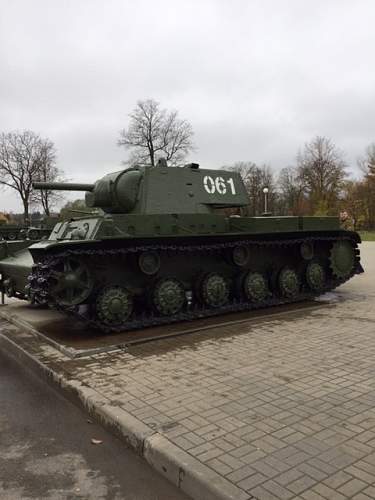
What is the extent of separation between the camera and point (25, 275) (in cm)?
926

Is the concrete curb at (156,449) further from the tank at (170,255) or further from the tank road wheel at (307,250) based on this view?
→ the tank road wheel at (307,250)

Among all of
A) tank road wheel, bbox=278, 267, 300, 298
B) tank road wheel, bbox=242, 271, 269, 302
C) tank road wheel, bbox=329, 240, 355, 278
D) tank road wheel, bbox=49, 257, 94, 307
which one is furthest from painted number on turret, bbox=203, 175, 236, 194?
tank road wheel, bbox=49, 257, 94, 307

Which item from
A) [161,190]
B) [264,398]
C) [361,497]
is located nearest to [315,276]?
[161,190]

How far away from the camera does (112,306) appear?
A: 25.7ft

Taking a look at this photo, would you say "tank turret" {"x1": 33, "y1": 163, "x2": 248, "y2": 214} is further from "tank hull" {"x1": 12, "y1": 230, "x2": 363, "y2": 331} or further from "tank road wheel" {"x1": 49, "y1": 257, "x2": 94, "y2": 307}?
"tank road wheel" {"x1": 49, "y1": 257, "x2": 94, "y2": 307}

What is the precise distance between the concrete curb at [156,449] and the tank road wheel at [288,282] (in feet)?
18.8

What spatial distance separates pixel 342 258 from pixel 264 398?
286 inches

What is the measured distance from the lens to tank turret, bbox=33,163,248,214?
9.01m

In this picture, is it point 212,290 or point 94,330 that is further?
point 212,290

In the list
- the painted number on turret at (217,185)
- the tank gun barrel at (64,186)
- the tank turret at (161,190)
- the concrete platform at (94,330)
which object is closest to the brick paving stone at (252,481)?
the concrete platform at (94,330)

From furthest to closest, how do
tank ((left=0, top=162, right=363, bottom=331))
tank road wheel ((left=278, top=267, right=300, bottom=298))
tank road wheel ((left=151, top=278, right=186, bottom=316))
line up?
tank road wheel ((left=278, top=267, right=300, bottom=298)) → tank road wheel ((left=151, top=278, right=186, bottom=316)) → tank ((left=0, top=162, right=363, bottom=331))

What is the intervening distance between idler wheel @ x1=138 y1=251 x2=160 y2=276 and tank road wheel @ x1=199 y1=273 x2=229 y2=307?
1.12m

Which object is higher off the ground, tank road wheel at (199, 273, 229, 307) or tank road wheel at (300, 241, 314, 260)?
tank road wheel at (300, 241, 314, 260)

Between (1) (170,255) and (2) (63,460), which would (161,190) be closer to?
(1) (170,255)
